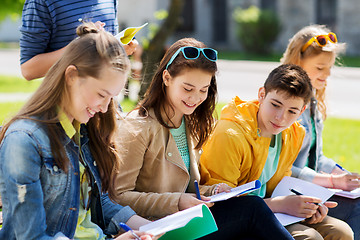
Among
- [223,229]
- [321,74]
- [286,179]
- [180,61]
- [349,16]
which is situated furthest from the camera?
[349,16]

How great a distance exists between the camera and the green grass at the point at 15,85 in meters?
12.4

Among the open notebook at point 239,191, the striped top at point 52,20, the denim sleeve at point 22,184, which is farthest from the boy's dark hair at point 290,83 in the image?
the denim sleeve at point 22,184

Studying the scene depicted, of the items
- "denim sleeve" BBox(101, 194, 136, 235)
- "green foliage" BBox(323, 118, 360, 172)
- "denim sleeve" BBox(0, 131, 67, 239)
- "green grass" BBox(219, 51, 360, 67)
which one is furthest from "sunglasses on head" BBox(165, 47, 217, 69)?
"green grass" BBox(219, 51, 360, 67)

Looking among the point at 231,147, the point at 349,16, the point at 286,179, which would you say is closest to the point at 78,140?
the point at 231,147

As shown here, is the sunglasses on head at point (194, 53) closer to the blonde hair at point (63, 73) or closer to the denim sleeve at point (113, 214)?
the blonde hair at point (63, 73)

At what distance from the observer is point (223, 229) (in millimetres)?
2646

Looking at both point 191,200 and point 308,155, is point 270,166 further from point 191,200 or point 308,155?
point 191,200

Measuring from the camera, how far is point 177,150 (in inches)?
113

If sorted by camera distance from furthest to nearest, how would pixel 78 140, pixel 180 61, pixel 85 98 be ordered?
1. pixel 180 61
2. pixel 78 140
3. pixel 85 98

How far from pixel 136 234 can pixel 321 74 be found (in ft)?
7.00

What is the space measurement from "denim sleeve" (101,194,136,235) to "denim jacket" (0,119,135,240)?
0.32m

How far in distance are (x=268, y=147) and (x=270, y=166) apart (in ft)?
0.43

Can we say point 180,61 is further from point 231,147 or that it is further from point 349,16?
point 349,16

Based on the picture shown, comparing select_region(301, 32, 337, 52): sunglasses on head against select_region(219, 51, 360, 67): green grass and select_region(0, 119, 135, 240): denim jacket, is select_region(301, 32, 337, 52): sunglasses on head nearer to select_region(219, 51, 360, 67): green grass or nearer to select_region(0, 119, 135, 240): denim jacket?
select_region(0, 119, 135, 240): denim jacket
